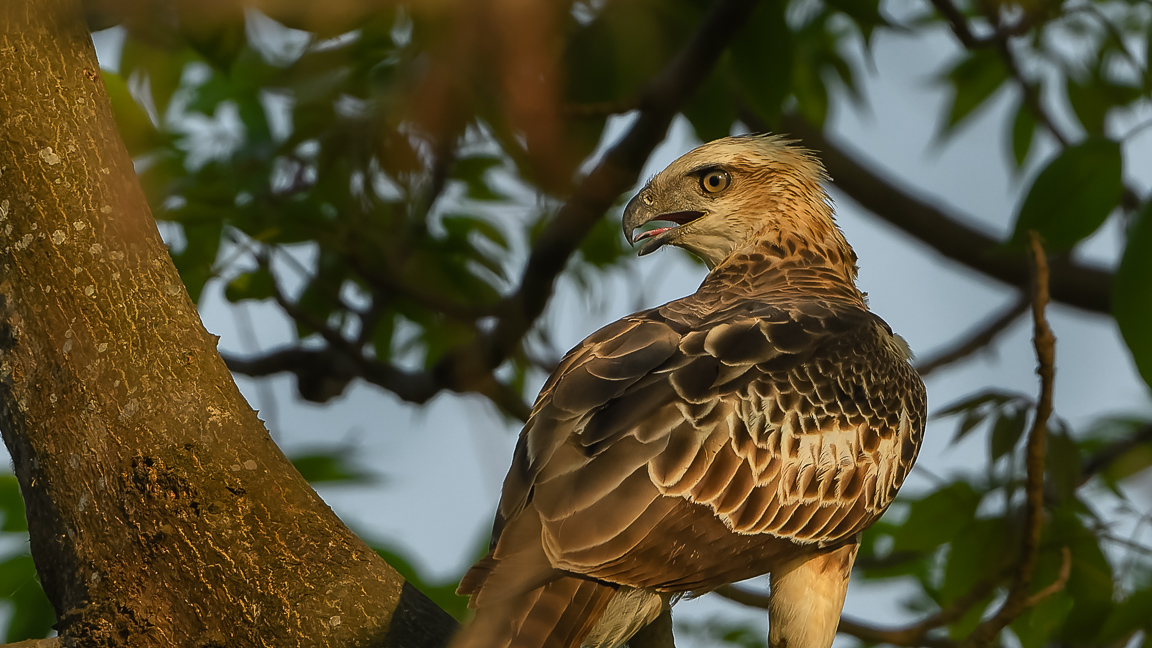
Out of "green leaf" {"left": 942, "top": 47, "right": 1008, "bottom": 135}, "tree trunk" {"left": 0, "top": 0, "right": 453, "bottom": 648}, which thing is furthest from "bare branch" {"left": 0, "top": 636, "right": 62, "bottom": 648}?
"green leaf" {"left": 942, "top": 47, "right": 1008, "bottom": 135}

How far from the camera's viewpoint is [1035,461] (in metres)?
3.63

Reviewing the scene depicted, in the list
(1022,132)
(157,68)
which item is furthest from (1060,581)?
(157,68)

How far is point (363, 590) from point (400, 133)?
3.39 ft

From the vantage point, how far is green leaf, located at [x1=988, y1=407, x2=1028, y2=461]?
4.15m

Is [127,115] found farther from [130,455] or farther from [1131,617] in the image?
[1131,617]

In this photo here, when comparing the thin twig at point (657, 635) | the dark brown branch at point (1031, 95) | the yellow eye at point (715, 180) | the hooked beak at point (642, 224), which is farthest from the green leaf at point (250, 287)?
the dark brown branch at point (1031, 95)

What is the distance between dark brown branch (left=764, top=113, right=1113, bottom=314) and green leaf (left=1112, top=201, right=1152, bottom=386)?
3256 mm

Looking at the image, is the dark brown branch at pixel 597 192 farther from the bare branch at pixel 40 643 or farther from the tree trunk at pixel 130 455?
the bare branch at pixel 40 643

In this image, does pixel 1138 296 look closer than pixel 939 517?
Yes

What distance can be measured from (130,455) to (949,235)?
5332 millimetres

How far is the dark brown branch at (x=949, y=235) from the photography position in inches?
263

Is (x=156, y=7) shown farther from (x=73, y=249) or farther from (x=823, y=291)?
(x=823, y=291)

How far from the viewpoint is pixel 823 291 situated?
13.9 ft

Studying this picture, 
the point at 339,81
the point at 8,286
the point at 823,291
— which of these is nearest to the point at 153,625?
the point at 8,286
